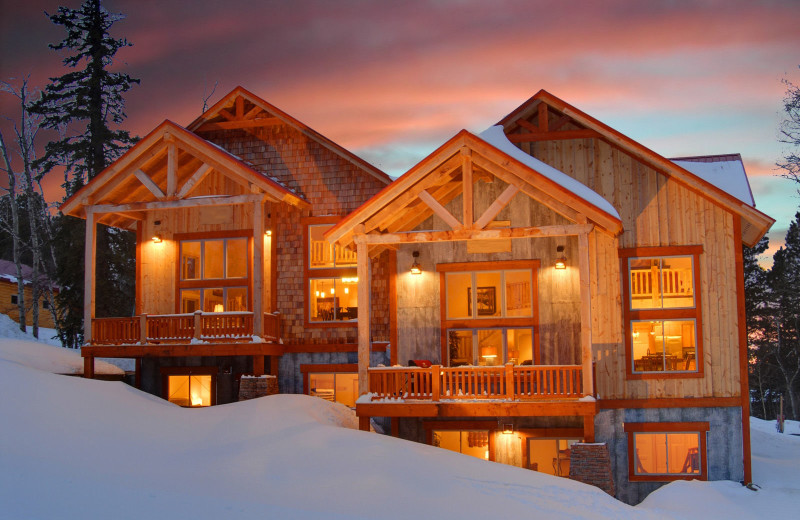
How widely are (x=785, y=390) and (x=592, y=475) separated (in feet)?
144

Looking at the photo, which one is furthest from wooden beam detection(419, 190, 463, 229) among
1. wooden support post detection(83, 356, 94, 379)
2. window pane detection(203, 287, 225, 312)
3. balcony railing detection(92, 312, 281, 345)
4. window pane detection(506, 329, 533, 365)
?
wooden support post detection(83, 356, 94, 379)

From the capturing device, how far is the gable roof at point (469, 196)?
17641 mm

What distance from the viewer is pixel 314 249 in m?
23.5

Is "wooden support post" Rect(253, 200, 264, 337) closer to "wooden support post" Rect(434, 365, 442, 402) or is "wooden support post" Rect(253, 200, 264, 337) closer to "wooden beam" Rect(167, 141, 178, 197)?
"wooden beam" Rect(167, 141, 178, 197)

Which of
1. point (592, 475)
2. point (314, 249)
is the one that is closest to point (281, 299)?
point (314, 249)

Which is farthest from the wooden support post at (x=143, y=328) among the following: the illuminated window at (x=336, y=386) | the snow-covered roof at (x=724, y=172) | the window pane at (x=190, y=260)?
the snow-covered roof at (x=724, y=172)

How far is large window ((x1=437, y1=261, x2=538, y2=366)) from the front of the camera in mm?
20969

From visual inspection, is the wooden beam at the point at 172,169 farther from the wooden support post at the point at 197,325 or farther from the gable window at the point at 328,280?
the gable window at the point at 328,280

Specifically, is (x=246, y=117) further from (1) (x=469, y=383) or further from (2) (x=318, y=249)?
(1) (x=469, y=383)

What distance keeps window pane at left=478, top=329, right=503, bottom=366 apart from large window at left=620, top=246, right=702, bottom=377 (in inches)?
125

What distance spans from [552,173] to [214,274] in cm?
1037

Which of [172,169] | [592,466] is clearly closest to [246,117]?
[172,169]

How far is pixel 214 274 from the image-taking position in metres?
23.9

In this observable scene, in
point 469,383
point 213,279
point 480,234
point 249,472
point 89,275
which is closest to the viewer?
point 249,472
